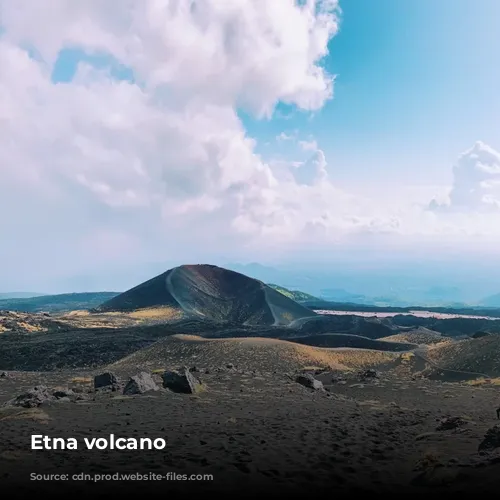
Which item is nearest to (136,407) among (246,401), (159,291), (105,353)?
(246,401)

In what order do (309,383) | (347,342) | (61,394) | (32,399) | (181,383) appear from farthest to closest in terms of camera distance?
(347,342) < (309,383) < (181,383) < (61,394) < (32,399)

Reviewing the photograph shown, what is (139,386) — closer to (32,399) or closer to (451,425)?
(32,399)

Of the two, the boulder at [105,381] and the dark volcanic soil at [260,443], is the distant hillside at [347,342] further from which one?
the boulder at [105,381]

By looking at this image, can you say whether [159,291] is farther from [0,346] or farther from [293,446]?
[293,446]

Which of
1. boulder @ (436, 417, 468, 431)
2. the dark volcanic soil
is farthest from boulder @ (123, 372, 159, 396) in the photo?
boulder @ (436, 417, 468, 431)

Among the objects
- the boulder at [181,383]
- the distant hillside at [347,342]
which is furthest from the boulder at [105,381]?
the distant hillside at [347,342]

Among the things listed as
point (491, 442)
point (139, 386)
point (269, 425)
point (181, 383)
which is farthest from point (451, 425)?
point (139, 386)
